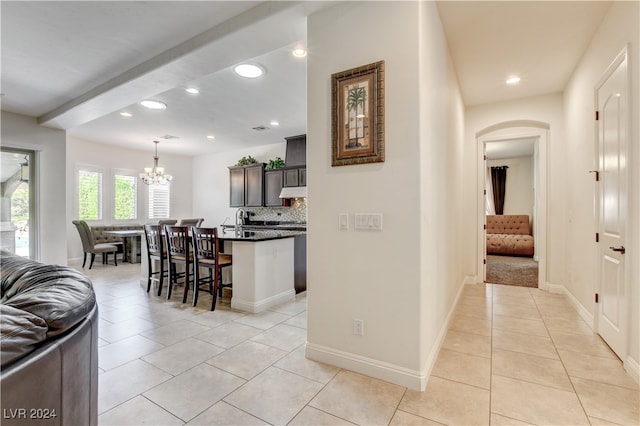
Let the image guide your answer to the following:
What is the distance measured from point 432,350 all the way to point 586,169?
Result: 8.94 feet

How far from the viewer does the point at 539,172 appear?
4648mm

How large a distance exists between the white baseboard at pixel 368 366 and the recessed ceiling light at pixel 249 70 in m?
2.91

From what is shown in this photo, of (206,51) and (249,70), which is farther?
(249,70)

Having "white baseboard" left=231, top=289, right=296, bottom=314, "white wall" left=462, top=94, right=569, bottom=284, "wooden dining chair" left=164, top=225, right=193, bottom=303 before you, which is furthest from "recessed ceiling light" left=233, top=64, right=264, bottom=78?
"white wall" left=462, top=94, right=569, bottom=284

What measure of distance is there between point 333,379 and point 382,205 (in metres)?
1.25

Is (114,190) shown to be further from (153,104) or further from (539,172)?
(539,172)

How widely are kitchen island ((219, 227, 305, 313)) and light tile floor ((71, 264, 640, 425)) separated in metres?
0.28

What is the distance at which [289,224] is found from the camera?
7066 millimetres

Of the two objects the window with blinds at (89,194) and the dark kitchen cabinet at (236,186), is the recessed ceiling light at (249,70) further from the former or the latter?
the window with blinds at (89,194)

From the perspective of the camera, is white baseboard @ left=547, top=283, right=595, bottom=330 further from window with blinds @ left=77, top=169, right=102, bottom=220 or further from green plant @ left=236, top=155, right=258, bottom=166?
window with blinds @ left=77, top=169, right=102, bottom=220

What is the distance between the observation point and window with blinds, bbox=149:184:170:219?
319 inches

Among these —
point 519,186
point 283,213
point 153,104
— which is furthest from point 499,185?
point 153,104

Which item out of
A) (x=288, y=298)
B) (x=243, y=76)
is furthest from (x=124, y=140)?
(x=288, y=298)

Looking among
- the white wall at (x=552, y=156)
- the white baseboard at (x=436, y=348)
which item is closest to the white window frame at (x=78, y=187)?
the white baseboard at (x=436, y=348)
